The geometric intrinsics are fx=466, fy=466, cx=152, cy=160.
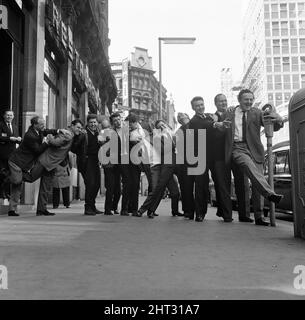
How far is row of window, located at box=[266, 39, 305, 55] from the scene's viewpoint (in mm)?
87375

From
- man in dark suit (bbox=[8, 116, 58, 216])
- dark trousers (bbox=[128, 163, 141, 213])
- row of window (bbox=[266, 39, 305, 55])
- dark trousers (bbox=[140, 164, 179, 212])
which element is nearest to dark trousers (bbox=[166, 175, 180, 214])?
dark trousers (bbox=[140, 164, 179, 212])

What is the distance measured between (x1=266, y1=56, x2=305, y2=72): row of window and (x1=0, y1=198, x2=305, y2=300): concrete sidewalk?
8484 cm

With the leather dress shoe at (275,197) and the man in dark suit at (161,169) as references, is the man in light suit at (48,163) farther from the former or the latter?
the leather dress shoe at (275,197)

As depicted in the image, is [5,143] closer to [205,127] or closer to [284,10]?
[205,127]

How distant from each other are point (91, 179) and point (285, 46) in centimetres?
8589

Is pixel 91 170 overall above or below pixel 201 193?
above

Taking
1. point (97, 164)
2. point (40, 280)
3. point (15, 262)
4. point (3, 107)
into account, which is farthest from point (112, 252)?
point (3, 107)

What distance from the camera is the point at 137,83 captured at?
316 ft

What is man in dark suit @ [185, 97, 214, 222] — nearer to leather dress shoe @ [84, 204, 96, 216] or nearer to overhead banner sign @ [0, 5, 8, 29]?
leather dress shoe @ [84, 204, 96, 216]

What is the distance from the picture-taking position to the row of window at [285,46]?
87.4 meters

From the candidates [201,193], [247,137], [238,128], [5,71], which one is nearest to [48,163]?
[201,193]

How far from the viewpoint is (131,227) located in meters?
6.51

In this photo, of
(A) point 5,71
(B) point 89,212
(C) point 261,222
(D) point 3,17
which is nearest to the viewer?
(C) point 261,222

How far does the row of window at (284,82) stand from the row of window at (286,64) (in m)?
1.32
